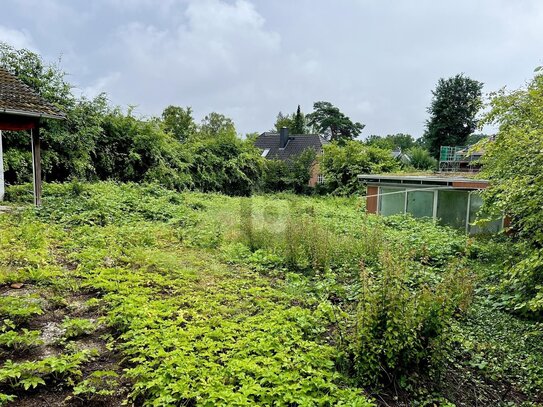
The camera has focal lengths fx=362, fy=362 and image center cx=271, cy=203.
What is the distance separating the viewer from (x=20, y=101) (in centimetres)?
727

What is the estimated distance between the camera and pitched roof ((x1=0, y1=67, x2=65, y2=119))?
22.1 feet

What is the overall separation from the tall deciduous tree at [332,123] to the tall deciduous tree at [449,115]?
16635mm

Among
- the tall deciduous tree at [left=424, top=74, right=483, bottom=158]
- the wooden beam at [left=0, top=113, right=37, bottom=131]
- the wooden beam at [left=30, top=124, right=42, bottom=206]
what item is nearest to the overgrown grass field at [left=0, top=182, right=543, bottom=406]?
the wooden beam at [left=0, top=113, right=37, bottom=131]

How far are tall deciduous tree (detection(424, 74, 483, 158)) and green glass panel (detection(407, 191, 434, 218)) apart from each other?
27.0m

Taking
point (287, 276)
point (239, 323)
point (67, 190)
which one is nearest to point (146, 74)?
point (67, 190)

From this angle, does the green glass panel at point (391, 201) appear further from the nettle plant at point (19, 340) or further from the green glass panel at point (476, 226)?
the nettle plant at point (19, 340)

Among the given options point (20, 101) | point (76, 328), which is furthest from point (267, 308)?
point (20, 101)

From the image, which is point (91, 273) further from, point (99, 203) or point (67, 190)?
point (67, 190)

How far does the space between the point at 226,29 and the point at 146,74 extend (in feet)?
16.6

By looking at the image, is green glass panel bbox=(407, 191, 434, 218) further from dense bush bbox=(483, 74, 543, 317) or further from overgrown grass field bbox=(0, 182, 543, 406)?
overgrown grass field bbox=(0, 182, 543, 406)

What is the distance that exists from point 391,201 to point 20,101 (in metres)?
11.7

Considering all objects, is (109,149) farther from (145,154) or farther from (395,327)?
(395,327)

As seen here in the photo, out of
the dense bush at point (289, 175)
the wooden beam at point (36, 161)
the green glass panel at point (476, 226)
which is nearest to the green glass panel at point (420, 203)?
the green glass panel at point (476, 226)

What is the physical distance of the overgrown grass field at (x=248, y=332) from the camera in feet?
8.43
